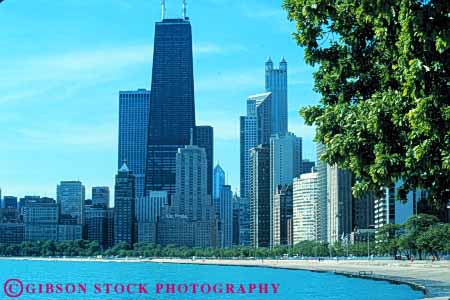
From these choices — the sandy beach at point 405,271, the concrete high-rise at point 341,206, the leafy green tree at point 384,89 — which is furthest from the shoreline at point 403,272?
the leafy green tree at point 384,89

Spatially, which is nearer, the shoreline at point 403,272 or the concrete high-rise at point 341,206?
the shoreline at point 403,272

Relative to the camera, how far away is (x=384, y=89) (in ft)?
52.9

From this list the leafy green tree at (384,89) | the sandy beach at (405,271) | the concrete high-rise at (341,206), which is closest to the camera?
the leafy green tree at (384,89)

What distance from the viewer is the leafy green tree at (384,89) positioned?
36.5 ft

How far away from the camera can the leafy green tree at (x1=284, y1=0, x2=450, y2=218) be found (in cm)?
1112

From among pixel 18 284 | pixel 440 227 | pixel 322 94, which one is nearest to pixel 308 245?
pixel 440 227

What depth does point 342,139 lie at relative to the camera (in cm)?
1514

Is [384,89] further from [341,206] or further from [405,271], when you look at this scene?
[341,206]

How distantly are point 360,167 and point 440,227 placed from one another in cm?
10380

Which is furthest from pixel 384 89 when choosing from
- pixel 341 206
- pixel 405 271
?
pixel 341 206

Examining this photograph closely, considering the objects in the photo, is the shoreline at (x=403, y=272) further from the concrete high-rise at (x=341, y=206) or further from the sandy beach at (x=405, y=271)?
the concrete high-rise at (x=341, y=206)

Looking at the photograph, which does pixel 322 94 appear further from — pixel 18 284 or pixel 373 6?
pixel 18 284

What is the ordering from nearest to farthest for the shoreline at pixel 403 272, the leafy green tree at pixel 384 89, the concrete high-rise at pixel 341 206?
the leafy green tree at pixel 384 89 < the shoreline at pixel 403 272 < the concrete high-rise at pixel 341 206

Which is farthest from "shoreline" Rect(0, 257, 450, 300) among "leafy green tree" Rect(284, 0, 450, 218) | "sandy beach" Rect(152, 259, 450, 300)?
"leafy green tree" Rect(284, 0, 450, 218)
